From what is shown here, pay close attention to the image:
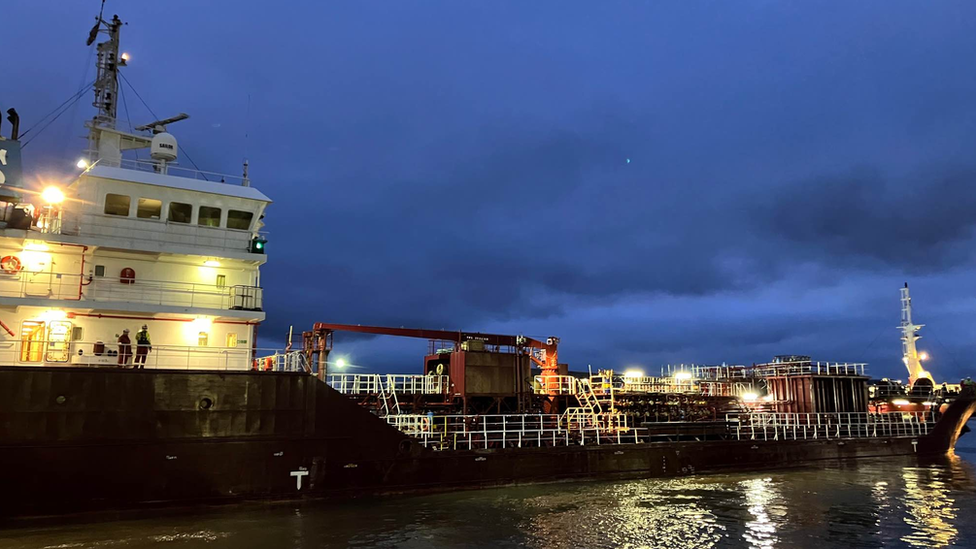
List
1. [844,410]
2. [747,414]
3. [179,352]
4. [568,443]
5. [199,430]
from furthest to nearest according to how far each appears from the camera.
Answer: [844,410] → [747,414] → [568,443] → [179,352] → [199,430]

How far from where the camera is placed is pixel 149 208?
1938 centimetres

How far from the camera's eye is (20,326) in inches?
674

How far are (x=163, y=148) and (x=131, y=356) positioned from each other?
7169 mm

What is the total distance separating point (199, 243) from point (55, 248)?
3.78 meters

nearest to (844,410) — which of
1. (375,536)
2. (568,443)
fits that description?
(568,443)

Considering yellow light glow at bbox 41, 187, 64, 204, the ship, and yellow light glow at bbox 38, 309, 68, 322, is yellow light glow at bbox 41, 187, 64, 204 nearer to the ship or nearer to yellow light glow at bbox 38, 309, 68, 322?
the ship

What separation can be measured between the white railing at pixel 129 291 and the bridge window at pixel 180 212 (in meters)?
2.07

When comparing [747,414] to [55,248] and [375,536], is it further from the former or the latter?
[55,248]

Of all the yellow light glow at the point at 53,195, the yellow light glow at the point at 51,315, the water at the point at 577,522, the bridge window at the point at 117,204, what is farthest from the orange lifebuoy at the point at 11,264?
the water at the point at 577,522

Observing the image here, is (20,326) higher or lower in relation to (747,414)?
higher

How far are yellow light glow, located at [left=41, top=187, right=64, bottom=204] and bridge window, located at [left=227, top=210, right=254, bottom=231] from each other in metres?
Answer: 4.52

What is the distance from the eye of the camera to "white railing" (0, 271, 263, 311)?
17406 millimetres

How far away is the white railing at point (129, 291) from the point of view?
1741 cm

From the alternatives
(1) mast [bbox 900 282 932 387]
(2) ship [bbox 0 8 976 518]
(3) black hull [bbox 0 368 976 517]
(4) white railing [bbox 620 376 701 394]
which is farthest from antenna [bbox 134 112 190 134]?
(1) mast [bbox 900 282 932 387]
